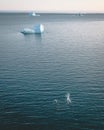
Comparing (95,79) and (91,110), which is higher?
(95,79)

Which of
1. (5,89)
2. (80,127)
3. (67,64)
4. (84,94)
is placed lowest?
(80,127)

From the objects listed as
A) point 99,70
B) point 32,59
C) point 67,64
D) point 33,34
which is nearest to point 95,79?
point 99,70

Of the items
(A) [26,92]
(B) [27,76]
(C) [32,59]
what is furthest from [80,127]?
(C) [32,59]

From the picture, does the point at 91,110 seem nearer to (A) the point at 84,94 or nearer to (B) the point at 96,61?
(A) the point at 84,94

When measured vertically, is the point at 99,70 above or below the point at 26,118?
above

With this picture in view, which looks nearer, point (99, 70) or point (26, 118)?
point (26, 118)

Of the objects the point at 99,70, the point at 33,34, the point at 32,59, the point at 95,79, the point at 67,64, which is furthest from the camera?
the point at 33,34

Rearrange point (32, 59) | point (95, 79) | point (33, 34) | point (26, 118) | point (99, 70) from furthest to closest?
point (33, 34), point (32, 59), point (99, 70), point (95, 79), point (26, 118)

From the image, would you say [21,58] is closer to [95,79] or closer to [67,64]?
[67,64]

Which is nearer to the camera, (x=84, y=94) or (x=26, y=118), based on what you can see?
(x=26, y=118)
